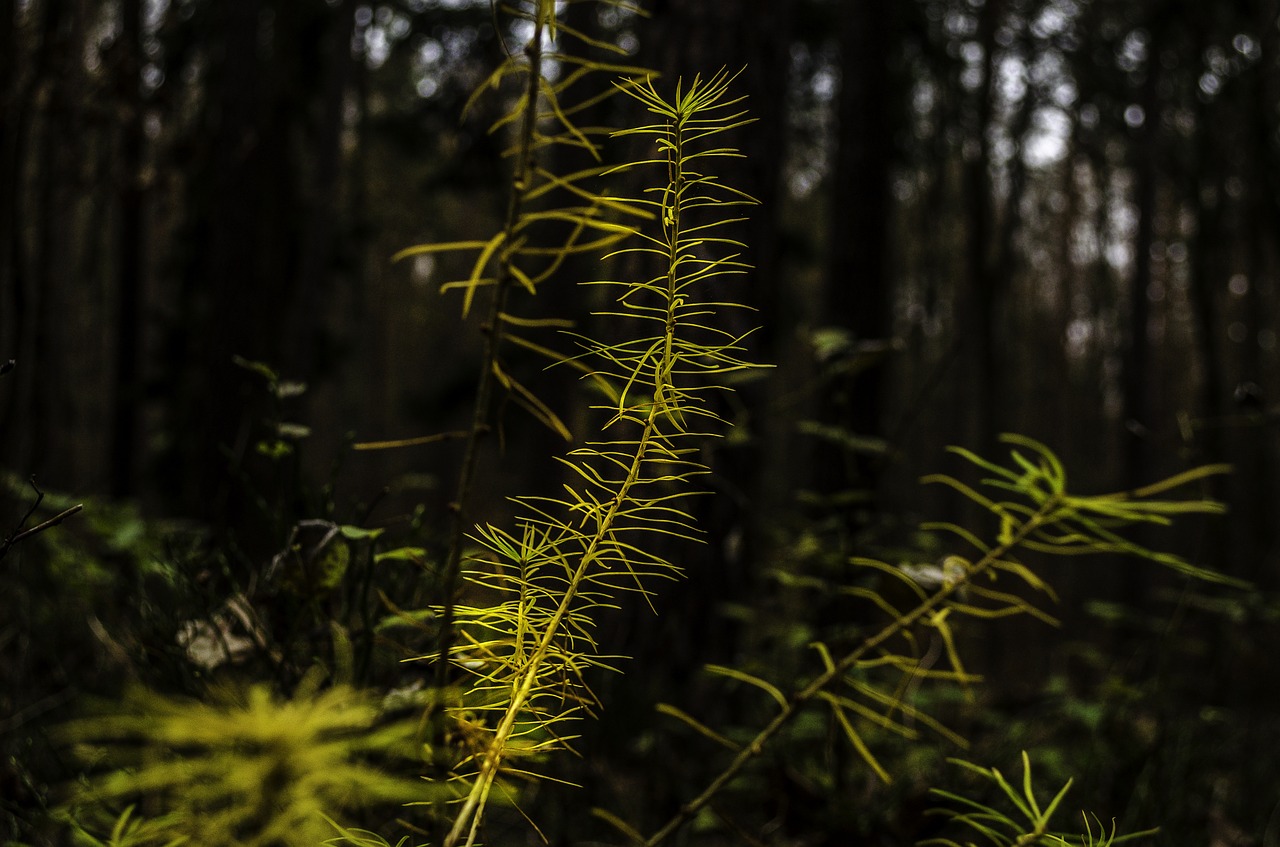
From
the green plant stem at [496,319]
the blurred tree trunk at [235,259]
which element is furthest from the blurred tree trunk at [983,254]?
the green plant stem at [496,319]

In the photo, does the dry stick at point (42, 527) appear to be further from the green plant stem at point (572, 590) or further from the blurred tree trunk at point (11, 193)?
the blurred tree trunk at point (11, 193)

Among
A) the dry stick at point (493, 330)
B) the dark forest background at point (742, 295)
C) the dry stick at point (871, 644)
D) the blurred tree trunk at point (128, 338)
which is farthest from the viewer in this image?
the blurred tree trunk at point (128, 338)

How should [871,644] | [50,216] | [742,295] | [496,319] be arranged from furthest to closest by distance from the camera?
[50,216], [742,295], [871,644], [496,319]

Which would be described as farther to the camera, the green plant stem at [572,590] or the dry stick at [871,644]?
the dry stick at [871,644]

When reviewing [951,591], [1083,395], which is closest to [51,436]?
[951,591]

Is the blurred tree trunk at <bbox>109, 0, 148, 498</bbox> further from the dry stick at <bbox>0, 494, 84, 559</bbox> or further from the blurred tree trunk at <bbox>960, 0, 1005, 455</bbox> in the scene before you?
the blurred tree trunk at <bbox>960, 0, 1005, 455</bbox>

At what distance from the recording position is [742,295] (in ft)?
8.13

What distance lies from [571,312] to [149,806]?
265 inches

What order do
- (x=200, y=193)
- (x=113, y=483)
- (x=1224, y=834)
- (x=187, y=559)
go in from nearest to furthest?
(x=187, y=559), (x=1224, y=834), (x=113, y=483), (x=200, y=193)

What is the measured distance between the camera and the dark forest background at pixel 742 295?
7.22ft

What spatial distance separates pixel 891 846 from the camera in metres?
1.64

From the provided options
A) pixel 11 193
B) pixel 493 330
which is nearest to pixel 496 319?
pixel 493 330

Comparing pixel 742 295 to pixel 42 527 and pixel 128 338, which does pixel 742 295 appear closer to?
pixel 42 527

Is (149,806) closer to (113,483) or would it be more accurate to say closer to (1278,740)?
(1278,740)
